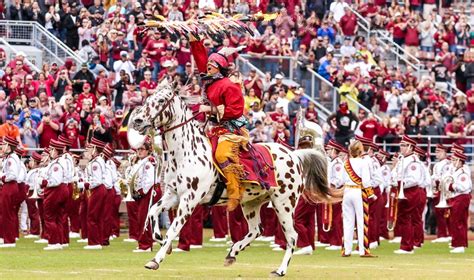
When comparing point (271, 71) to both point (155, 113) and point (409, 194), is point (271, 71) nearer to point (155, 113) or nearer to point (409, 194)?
point (409, 194)

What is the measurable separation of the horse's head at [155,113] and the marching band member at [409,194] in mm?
8239

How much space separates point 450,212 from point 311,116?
303 inches

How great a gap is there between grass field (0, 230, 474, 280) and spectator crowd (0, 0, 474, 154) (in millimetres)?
5769

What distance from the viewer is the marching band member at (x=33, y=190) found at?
104 ft

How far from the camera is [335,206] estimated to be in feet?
101

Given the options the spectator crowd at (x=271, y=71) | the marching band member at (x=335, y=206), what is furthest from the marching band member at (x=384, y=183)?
the spectator crowd at (x=271, y=71)

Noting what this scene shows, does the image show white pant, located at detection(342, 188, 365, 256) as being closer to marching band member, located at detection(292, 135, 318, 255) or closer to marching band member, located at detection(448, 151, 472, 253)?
marching band member, located at detection(292, 135, 318, 255)

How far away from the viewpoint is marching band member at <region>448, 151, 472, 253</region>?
29.4 m

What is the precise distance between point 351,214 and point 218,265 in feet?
11.7

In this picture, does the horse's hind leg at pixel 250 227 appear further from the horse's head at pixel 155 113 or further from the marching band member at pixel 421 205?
the marching band member at pixel 421 205

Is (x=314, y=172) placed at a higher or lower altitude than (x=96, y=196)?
higher

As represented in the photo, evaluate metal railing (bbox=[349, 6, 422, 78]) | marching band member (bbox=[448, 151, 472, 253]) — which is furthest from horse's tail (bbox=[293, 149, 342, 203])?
metal railing (bbox=[349, 6, 422, 78])

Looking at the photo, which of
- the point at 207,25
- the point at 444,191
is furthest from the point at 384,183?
the point at 207,25

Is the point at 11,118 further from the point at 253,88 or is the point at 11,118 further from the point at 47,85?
the point at 253,88
